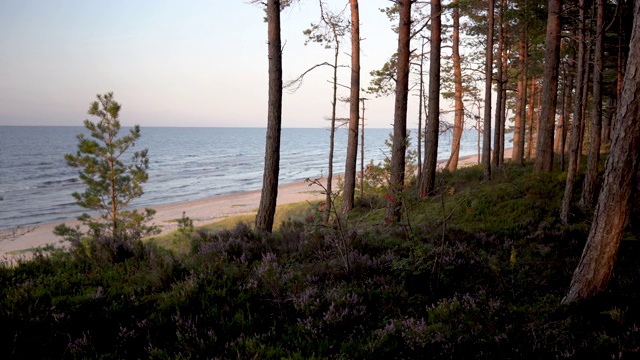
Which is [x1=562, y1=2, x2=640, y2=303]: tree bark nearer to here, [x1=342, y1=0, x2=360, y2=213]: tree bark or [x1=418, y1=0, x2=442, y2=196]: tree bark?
[x1=418, y1=0, x2=442, y2=196]: tree bark

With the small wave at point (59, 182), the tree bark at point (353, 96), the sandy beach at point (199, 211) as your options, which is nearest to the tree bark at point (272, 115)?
the tree bark at point (353, 96)

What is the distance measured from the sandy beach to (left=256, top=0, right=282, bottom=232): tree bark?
480 inches

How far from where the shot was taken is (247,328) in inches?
162

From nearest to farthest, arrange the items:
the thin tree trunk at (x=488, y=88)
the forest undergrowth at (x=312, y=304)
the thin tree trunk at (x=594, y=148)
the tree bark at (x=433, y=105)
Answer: the forest undergrowth at (x=312, y=304) < the thin tree trunk at (x=594, y=148) < the tree bark at (x=433, y=105) < the thin tree trunk at (x=488, y=88)

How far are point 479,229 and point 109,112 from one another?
16.7 meters

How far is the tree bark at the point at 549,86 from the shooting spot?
13.3 m

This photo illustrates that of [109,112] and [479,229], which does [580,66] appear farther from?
[109,112]

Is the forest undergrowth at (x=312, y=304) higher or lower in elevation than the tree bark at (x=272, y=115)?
lower

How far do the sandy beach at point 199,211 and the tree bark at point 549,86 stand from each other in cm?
1129

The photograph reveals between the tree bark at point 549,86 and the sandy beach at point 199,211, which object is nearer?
the tree bark at point 549,86

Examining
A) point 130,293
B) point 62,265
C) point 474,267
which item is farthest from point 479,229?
point 62,265

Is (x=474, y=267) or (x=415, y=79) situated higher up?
(x=415, y=79)

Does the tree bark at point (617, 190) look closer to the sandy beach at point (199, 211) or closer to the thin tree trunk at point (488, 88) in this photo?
the thin tree trunk at point (488, 88)

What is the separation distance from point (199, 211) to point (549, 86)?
82.9 ft
